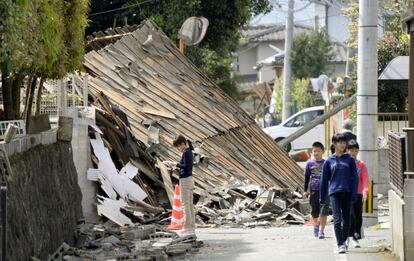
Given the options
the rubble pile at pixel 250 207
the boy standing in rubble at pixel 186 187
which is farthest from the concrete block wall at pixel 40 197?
the rubble pile at pixel 250 207

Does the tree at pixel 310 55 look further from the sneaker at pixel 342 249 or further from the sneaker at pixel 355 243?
the sneaker at pixel 342 249

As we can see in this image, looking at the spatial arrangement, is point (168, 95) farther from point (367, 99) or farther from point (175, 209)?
point (367, 99)

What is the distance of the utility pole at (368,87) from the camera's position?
719 inches

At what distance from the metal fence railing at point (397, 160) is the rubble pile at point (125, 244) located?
3527mm

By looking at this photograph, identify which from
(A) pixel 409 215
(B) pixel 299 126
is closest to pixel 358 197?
(A) pixel 409 215

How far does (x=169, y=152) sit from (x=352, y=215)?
8.40 meters

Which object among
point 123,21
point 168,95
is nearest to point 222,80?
point 123,21

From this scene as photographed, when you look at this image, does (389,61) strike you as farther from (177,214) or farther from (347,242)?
(347,242)

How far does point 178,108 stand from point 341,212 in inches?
445

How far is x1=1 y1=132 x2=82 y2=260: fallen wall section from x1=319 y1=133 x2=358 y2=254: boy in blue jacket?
13.6 ft

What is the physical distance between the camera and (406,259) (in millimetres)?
13336

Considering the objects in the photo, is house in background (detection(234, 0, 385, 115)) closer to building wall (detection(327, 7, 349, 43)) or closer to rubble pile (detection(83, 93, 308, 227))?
building wall (detection(327, 7, 349, 43))

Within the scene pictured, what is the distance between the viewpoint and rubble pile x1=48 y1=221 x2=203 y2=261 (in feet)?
52.3

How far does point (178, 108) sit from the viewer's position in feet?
84.7
